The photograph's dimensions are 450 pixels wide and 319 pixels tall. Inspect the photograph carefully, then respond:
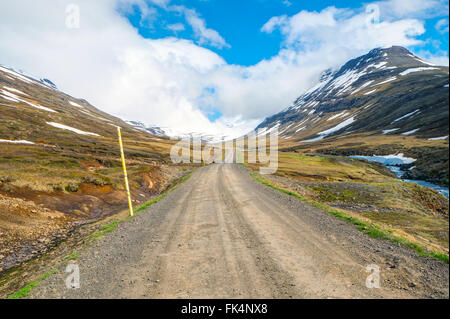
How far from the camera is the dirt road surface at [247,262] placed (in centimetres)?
619

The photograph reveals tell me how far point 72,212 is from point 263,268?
61.6 feet

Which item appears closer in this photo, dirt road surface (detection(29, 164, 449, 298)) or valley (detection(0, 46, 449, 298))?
valley (detection(0, 46, 449, 298))

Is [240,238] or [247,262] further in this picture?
[240,238]

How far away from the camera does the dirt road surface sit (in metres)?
6.19

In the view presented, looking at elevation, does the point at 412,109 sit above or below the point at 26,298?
above

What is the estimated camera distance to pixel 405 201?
18688 mm

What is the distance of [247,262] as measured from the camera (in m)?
8.05

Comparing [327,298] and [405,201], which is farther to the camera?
[405,201]

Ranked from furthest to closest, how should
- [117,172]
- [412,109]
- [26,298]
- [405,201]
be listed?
[412,109] → [117,172] → [405,201] → [26,298]

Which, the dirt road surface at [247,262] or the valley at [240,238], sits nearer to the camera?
the valley at [240,238]

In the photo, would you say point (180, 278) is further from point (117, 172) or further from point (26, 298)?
point (117, 172)

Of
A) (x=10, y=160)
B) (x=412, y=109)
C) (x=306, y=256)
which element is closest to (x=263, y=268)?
(x=306, y=256)

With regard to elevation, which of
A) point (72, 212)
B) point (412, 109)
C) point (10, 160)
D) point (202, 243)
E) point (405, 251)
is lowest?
point (72, 212)

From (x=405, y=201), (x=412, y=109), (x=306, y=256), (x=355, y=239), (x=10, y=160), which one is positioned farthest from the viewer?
(x=412, y=109)
